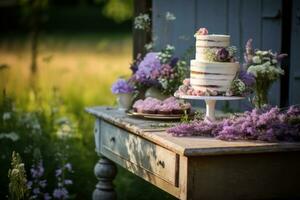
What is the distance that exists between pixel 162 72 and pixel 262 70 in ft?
3.32

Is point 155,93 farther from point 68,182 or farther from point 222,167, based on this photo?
point 222,167

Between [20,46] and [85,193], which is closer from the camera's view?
[85,193]

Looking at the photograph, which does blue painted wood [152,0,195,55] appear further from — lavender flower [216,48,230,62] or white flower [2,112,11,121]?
lavender flower [216,48,230,62]

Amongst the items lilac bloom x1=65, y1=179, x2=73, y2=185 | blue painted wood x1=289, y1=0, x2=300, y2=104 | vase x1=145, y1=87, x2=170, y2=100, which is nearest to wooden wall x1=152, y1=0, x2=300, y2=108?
Answer: blue painted wood x1=289, y1=0, x2=300, y2=104

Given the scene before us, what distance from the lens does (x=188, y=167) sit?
3758 mm

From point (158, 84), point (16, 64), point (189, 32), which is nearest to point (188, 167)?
point (158, 84)

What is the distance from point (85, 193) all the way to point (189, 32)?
1544 millimetres

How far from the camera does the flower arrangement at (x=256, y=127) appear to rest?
3906 mm

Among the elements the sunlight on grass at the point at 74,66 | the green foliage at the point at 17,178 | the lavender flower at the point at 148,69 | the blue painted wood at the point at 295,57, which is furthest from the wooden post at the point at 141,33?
the green foliage at the point at 17,178

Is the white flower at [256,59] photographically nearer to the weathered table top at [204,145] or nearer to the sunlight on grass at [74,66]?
the weathered table top at [204,145]

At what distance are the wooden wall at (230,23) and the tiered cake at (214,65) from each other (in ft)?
3.95

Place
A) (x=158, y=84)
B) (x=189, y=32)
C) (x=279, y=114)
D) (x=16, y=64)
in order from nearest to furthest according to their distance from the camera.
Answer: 1. (x=279, y=114)
2. (x=158, y=84)
3. (x=189, y=32)
4. (x=16, y=64)

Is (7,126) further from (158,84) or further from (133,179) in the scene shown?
(158,84)

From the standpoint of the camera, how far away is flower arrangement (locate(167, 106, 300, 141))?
3.91m
